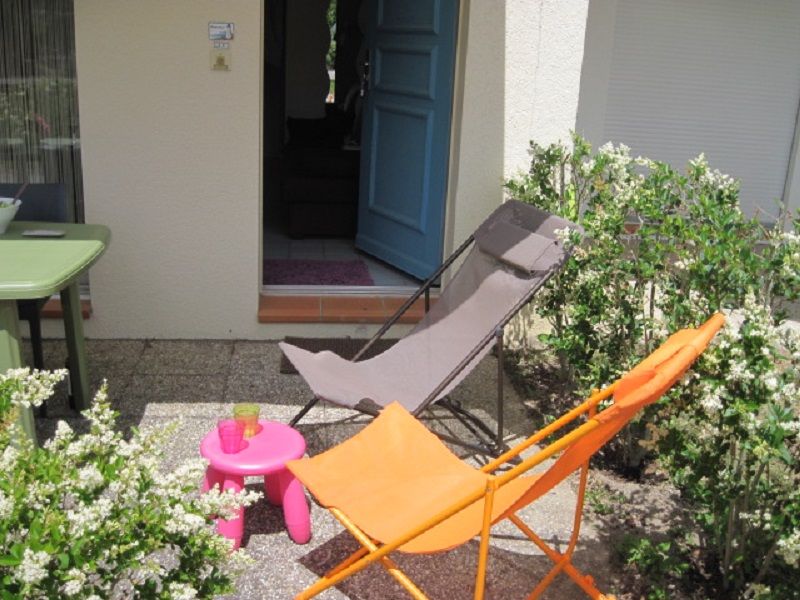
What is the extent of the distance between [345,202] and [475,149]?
2.16 metres

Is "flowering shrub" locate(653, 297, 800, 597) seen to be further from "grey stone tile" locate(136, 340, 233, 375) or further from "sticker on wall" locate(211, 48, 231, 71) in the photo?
"sticker on wall" locate(211, 48, 231, 71)

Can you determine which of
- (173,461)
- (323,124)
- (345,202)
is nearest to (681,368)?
(173,461)

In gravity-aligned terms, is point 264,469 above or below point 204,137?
below

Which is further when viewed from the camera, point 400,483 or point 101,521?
point 400,483

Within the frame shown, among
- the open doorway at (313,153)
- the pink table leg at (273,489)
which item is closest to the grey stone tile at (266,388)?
the pink table leg at (273,489)

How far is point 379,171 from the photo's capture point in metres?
6.17

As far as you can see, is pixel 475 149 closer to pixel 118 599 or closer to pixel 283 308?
pixel 283 308

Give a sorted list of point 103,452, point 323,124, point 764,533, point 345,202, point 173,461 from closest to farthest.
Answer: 1. point 103,452
2. point 764,533
3. point 173,461
4. point 345,202
5. point 323,124

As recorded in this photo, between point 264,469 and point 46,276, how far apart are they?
3.32ft

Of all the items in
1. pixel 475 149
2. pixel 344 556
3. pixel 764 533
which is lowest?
pixel 344 556

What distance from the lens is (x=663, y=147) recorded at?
24.9 ft

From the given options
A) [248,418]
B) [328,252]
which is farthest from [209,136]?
[248,418]

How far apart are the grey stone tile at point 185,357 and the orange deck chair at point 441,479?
180 cm

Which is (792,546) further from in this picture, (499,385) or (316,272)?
(316,272)
